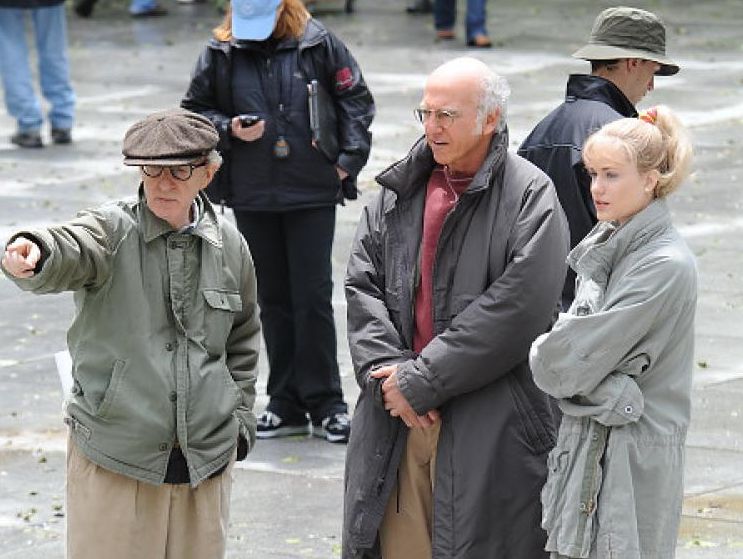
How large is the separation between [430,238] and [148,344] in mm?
931

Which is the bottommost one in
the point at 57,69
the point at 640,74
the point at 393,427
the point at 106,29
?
the point at 106,29

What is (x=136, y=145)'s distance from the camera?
17.9 ft

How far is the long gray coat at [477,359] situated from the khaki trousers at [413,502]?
48mm

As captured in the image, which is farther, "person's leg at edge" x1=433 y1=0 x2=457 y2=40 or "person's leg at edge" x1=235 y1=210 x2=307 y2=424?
"person's leg at edge" x1=433 y1=0 x2=457 y2=40

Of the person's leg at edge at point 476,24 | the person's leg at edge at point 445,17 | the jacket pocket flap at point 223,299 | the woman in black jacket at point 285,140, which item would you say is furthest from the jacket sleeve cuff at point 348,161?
the person's leg at edge at point 445,17

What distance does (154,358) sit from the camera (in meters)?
5.52

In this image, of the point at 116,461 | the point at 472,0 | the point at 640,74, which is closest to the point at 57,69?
the point at 472,0

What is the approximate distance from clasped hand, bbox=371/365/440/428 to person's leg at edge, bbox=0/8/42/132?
443 inches

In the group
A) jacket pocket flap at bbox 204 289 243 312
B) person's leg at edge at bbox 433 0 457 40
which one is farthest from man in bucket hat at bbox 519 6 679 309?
person's leg at edge at bbox 433 0 457 40

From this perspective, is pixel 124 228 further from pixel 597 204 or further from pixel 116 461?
pixel 597 204

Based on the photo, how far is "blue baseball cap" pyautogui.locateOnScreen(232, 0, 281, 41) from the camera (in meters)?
8.23

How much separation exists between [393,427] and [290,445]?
301cm

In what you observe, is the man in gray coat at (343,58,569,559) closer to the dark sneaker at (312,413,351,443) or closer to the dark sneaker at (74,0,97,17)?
the dark sneaker at (312,413,351,443)

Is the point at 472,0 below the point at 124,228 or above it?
below
